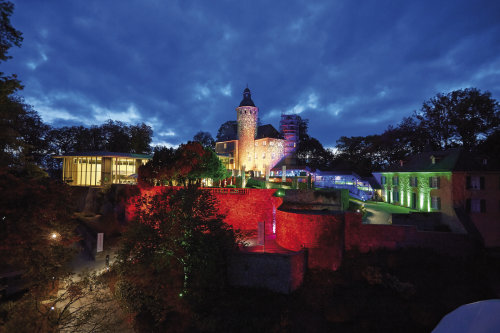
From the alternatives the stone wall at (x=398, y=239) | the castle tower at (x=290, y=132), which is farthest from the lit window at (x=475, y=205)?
the castle tower at (x=290, y=132)

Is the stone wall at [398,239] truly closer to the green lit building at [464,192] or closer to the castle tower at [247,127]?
the green lit building at [464,192]

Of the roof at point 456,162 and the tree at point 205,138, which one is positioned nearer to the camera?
the roof at point 456,162

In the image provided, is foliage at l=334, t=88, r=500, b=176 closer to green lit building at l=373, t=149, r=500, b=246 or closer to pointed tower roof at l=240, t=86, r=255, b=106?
green lit building at l=373, t=149, r=500, b=246

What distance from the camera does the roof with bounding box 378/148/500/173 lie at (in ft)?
59.5

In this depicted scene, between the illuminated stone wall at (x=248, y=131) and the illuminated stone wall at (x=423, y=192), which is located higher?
the illuminated stone wall at (x=248, y=131)

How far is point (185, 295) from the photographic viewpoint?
1355 cm

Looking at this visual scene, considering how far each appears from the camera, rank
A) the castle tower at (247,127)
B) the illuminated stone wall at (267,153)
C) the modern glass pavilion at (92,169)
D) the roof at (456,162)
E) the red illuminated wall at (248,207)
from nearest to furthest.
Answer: the roof at (456,162), the red illuminated wall at (248,207), the modern glass pavilion at (92,169), the illuminated stone wall at (267,153), the castle tower at (247,127)

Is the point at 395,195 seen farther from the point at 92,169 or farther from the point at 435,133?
the point at 92,169

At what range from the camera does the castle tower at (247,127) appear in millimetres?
41125

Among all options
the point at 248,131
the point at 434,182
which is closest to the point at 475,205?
the point at 434,182

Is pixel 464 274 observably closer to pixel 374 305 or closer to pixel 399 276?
pixel 399 276

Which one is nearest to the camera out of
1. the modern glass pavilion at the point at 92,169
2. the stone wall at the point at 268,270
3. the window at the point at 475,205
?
the stone wall at the point at 268,270

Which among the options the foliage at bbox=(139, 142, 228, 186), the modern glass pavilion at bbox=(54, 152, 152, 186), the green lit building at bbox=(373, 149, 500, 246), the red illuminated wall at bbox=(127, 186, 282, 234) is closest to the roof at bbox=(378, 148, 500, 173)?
the green lit building at bbox=(373, 149, 500, 246)

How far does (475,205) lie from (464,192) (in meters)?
1.09
